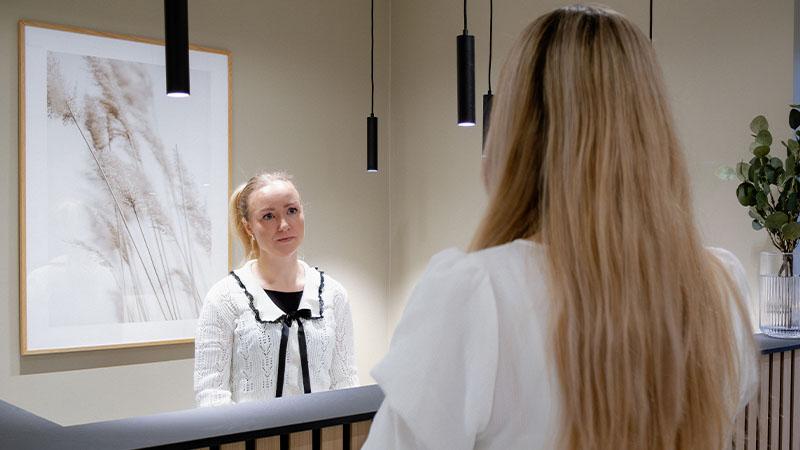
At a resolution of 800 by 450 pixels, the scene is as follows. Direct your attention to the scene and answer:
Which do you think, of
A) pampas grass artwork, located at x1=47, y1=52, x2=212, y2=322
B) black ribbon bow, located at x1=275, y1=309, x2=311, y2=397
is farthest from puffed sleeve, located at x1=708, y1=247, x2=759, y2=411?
pampas grass artwork, located at x1=47, y1=52, x2=212, y2=322

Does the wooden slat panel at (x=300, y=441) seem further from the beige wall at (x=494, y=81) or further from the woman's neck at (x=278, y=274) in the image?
the woman's neck at (x=278, y=274)

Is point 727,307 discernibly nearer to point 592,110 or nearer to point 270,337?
point 592,110

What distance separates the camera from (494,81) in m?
3.69

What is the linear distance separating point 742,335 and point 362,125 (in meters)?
3.45

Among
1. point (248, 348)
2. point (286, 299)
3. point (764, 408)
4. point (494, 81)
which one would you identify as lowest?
point (764, 408)

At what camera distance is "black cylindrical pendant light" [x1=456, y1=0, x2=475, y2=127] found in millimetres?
2199

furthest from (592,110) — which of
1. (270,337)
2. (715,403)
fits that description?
(270,337)

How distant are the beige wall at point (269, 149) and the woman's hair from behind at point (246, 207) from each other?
1.01 meters

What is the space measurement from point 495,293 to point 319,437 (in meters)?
0.83

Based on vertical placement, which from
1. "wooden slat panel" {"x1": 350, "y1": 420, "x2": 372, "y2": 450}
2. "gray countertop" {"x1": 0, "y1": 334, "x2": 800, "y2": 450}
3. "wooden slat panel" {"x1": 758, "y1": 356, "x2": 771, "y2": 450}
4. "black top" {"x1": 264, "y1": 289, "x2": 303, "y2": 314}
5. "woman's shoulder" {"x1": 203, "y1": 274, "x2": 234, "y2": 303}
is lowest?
"wooden slat panel" {"x1": 758, "y1": 356, "x2": 771, "y2": 450}

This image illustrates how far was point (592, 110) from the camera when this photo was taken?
0.73m

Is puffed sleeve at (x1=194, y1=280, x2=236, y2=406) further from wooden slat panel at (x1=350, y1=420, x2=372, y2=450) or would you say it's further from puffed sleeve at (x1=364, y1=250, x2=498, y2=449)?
puffed sleeve at (x1=364, y1=250, x2=498, y2=449)

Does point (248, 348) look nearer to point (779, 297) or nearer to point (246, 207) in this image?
point (246, 207)

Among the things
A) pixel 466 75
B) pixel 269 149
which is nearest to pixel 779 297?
pixel 466 75
